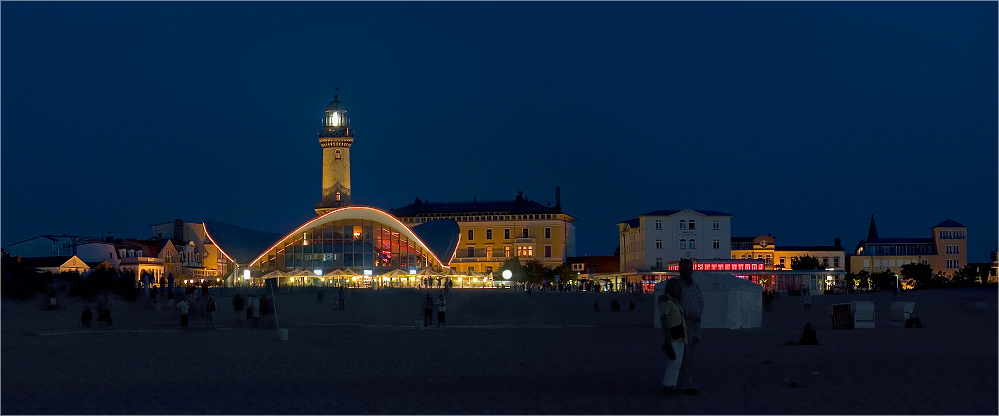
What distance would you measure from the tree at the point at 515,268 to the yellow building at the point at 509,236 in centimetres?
646

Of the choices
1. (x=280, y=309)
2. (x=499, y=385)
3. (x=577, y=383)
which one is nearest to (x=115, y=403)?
(x=499, y=385)

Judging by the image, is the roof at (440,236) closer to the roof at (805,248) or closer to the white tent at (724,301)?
the roof at (805,248)

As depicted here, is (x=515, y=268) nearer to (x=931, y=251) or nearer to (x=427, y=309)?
(x=931, y=251)

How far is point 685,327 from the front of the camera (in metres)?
11.5

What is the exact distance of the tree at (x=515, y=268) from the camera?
9660 cm

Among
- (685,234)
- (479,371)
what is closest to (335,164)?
(685,234)

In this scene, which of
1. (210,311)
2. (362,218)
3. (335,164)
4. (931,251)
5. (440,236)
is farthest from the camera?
(931,251)

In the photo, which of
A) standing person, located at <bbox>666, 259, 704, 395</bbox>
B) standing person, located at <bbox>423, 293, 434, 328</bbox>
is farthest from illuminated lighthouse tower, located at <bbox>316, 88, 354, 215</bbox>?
standing person, located at <bbox>666, 259, 704, 395</bbox>

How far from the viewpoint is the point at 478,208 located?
114 m

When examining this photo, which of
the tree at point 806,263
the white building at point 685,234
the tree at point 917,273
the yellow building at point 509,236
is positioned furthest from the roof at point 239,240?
the tree at point 917,273

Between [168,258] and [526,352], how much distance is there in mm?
84138

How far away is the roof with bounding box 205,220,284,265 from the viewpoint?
296 ft

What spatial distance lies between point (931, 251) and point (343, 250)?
7413cm

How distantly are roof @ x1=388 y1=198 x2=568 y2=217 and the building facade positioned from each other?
43380 millimetres
